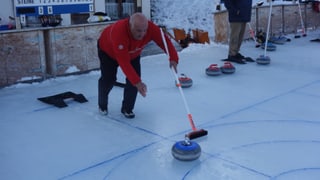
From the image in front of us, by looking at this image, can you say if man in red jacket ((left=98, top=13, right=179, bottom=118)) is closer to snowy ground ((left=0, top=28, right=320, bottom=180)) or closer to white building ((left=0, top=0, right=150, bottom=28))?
snowy ground ((left=0, top=28, right=320, bottom=180))


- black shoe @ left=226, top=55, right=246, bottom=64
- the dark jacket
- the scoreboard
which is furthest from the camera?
black shoe @ left=226, top=55, right=246, bottom=64

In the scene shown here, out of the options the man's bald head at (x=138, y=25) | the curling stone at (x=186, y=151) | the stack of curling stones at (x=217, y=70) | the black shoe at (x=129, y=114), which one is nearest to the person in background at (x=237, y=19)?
the stack of curling stones at (x=217, y=70)

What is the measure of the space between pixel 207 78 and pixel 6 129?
10.1 feet

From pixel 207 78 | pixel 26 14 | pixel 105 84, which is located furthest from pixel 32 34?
pixel 207 78

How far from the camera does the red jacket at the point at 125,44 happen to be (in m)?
3.42

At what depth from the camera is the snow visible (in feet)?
10.2

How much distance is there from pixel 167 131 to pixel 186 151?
0.76 m

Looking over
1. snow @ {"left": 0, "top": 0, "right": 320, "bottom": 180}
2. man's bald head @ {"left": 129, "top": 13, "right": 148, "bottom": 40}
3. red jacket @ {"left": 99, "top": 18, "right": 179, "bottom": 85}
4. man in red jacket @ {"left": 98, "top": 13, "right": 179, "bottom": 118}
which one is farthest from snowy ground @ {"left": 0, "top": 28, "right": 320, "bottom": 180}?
man's bald head @ {"left": 129, "top": 13, "right": 148, "bottom": 40}

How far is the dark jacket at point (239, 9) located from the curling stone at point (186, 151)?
4.27 meters

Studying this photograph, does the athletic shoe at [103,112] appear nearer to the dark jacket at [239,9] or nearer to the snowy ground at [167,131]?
the snowy ground at [167,131]

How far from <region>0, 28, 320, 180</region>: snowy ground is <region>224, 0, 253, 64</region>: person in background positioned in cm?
107

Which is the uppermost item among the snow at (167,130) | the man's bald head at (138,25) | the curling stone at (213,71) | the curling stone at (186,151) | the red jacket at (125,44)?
the man's bald head at (138,25)

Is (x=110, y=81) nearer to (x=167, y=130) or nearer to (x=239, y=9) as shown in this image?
(x=167, y=130)

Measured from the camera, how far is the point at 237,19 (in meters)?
7.02
